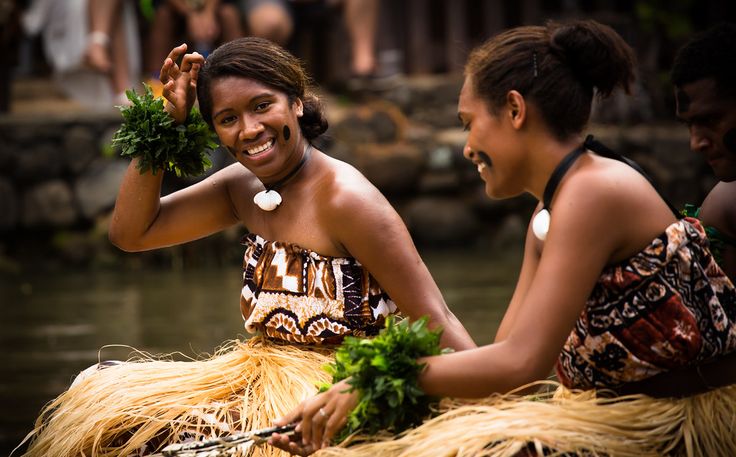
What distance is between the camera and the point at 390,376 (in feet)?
7.04

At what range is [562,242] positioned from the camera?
2.08m

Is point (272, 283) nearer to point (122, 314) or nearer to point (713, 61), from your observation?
point (713, 61)

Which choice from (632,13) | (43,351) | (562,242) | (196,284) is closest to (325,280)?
(562,242)

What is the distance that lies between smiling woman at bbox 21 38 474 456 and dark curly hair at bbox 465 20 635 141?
575 millimetres

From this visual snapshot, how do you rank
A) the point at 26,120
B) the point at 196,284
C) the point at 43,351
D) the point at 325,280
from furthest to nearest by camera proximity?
the point at 26,120 < the point at 196,284 < the point at 43,351 < the point at 325,280

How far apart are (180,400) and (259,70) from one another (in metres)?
0.89

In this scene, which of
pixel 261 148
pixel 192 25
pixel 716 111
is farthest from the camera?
pixel 192 25

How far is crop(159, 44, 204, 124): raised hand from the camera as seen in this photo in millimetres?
2857

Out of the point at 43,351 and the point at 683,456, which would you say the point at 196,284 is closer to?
the point at 43,351

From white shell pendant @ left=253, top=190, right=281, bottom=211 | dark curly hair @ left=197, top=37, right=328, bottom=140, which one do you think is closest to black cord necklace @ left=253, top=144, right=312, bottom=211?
white shell pendant @ left=253, top=190, right=281, bottom=211

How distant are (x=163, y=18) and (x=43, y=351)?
3989 millimetres

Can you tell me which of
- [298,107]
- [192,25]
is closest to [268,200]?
[298,107]

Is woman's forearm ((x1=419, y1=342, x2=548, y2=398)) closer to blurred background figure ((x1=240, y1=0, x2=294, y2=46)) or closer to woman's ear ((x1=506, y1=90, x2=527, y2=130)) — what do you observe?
woman's ear ((x1=506, y1=90, x2=527, y2=130))

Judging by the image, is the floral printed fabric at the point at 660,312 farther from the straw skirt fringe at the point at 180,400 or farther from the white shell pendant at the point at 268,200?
the white shell pendant at the point at 268,200
